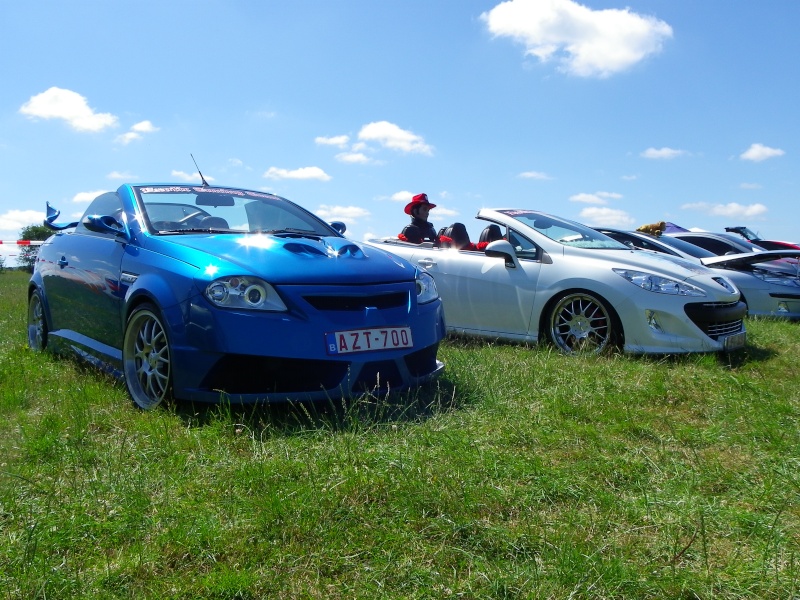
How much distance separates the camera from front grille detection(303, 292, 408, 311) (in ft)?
13.4

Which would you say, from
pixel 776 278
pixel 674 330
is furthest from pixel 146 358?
pixel 776 278

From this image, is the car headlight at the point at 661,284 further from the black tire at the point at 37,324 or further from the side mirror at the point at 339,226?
the black tire at the point at 37,324

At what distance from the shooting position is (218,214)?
5.18m

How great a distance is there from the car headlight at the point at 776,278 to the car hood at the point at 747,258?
149 mm

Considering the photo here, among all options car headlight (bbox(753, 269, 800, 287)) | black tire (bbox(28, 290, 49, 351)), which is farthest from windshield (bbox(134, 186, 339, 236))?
car headlight (bbox(753, 269, 800, 287))

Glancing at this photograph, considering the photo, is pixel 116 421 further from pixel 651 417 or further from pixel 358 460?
pixel 651 417

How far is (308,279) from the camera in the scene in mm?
4102

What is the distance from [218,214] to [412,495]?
2.89 m

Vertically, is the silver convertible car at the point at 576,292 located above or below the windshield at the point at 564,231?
below

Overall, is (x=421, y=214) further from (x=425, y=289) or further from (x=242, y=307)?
(x=242, y=307)

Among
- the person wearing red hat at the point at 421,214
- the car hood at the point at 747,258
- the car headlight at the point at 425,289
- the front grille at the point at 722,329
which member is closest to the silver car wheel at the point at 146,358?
the car headlight at the point at 425,289

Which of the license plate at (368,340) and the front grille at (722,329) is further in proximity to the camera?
the front grille at (722,329)

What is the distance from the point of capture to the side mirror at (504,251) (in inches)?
266

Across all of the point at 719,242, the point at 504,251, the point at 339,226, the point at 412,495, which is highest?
the point at 719,242
